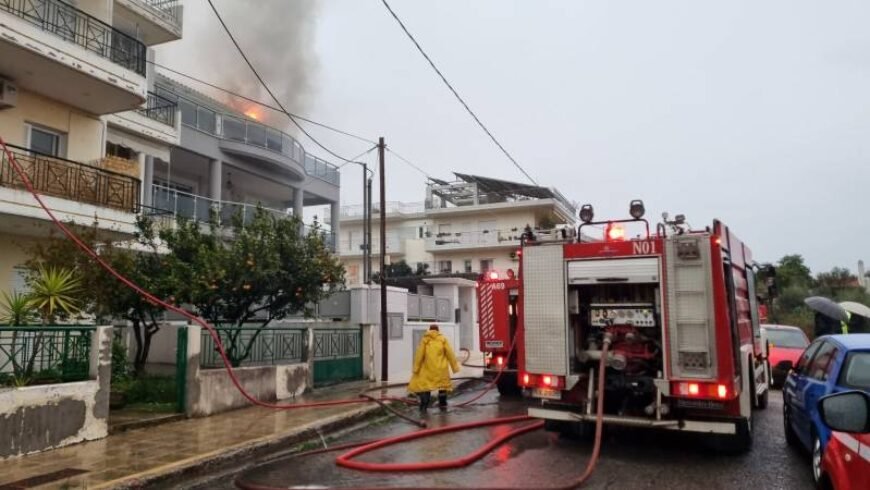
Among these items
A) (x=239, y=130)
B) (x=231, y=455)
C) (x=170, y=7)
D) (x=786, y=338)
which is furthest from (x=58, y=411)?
(x=239, y=130)

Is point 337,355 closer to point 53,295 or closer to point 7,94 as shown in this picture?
point 53,295

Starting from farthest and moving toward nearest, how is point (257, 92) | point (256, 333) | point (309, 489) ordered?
point (257, 92), point (256, 333), point (309, 489)

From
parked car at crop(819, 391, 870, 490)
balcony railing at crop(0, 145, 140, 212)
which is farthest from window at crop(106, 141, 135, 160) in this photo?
parked car at crop(819, 391, 870, 490)

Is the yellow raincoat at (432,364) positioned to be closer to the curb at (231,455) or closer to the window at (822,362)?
the curb at (231,455)

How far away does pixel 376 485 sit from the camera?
5930 mm

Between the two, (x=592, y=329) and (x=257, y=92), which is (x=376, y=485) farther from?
(x=257, y=92)

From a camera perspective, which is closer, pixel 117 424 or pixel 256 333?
pixel 117 424

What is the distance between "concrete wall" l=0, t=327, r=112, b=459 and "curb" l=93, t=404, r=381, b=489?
173 cm

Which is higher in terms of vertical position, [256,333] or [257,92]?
[257,92]

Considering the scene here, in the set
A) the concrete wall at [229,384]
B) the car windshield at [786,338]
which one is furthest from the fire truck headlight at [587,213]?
the car windshield at [786,338]

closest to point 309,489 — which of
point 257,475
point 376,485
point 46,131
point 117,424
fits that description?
point 376,485

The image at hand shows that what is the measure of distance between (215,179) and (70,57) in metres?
8.53

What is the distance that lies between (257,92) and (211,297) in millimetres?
13444

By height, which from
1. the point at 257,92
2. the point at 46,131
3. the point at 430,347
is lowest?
the point at 430,347
